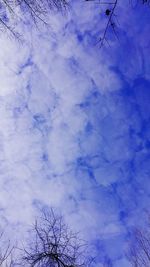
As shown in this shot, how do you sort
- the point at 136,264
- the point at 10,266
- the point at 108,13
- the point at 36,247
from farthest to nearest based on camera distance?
1. the point at 136,264
2. the point at 10,266
3. the point at 36,247
4. the point at 108,13

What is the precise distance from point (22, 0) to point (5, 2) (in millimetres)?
424

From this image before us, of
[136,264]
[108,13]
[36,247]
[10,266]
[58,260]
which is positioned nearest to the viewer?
[108,13]

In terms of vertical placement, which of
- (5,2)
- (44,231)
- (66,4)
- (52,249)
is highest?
(5,2)

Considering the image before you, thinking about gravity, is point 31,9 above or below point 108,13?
above

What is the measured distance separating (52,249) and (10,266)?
2.96 meters

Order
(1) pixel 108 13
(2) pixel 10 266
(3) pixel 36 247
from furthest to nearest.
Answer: (2) pixel 10 266 → (3) pixel 36 247 → (1) pixel 108 13

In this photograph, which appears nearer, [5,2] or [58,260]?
[5,2]

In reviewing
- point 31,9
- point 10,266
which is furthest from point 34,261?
point 31,9

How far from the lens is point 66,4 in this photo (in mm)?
5621

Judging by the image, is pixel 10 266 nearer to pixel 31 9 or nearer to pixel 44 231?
pixel 44 231

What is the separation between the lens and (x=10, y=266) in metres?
11.1

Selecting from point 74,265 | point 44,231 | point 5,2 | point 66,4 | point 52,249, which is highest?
point 5,2

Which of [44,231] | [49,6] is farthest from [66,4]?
[44,231]

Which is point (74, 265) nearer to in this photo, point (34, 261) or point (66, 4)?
point (34, 261)
